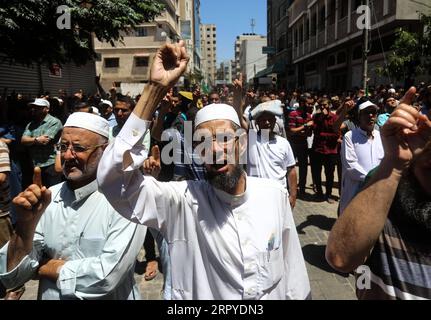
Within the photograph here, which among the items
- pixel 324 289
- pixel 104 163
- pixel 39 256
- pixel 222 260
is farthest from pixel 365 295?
pixel 324 289

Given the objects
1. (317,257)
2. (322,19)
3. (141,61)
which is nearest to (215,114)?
(317,257)

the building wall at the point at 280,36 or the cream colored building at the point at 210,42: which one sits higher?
the cream colored building at the point at 210,42

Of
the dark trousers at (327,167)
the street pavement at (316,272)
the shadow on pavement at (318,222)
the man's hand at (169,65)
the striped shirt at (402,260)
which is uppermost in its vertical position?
the man's hand at (169,65)

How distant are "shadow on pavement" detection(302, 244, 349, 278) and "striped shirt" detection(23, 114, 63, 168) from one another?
4.08 meters

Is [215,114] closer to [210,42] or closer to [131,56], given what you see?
[131,56]

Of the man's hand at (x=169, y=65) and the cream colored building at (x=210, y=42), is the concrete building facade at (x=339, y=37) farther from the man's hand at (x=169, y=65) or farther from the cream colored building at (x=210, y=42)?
the cream colored building at (x=210, y=42)

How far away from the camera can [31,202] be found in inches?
64.6

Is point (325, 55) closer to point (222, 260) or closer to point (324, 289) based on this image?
point (324, 289)

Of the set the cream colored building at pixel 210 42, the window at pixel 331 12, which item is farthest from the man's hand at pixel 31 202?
the cream colored building at pixel 210 42

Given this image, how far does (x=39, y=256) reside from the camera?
2041 millimetres

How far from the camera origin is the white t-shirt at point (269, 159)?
4227 millimetres

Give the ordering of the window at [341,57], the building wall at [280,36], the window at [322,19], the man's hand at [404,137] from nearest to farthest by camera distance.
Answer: the man's hand at [404,137], the window at [341,57], the window at [322,19], the building wall at [280,36]

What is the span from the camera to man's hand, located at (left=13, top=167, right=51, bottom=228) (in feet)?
5.35

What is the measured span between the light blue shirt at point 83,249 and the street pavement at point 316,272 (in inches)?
81.0
